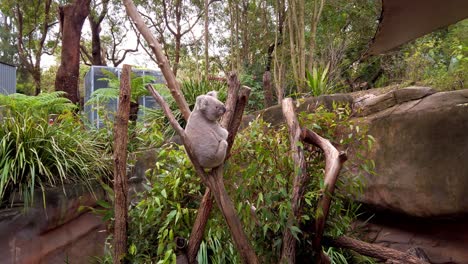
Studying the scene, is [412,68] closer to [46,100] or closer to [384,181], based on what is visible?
[384,181]

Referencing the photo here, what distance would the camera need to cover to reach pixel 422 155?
3773 millimetres

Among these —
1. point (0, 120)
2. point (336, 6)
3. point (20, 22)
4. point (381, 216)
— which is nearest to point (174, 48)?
point (20, 22)

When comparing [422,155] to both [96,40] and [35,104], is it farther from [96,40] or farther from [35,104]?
[96,40]

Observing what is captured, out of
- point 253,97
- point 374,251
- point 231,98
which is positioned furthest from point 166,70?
point 253,97

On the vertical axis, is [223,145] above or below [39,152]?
above

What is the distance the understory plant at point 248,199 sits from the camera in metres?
2.54

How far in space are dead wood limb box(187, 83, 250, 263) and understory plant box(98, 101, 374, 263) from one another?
12 centimetres

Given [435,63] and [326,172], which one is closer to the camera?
[326,172]

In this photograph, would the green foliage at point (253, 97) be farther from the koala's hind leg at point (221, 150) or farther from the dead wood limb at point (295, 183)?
the koala's hind leg at point (221, 150)

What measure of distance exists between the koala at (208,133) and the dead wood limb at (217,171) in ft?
0.37

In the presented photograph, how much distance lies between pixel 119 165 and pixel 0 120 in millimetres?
2403

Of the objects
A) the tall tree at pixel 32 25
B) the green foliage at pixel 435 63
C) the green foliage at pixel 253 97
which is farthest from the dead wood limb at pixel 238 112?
the tall tree at pixel 32 25

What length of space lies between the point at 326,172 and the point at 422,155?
1.69m

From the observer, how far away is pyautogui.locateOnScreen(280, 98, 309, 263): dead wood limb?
2568mm
